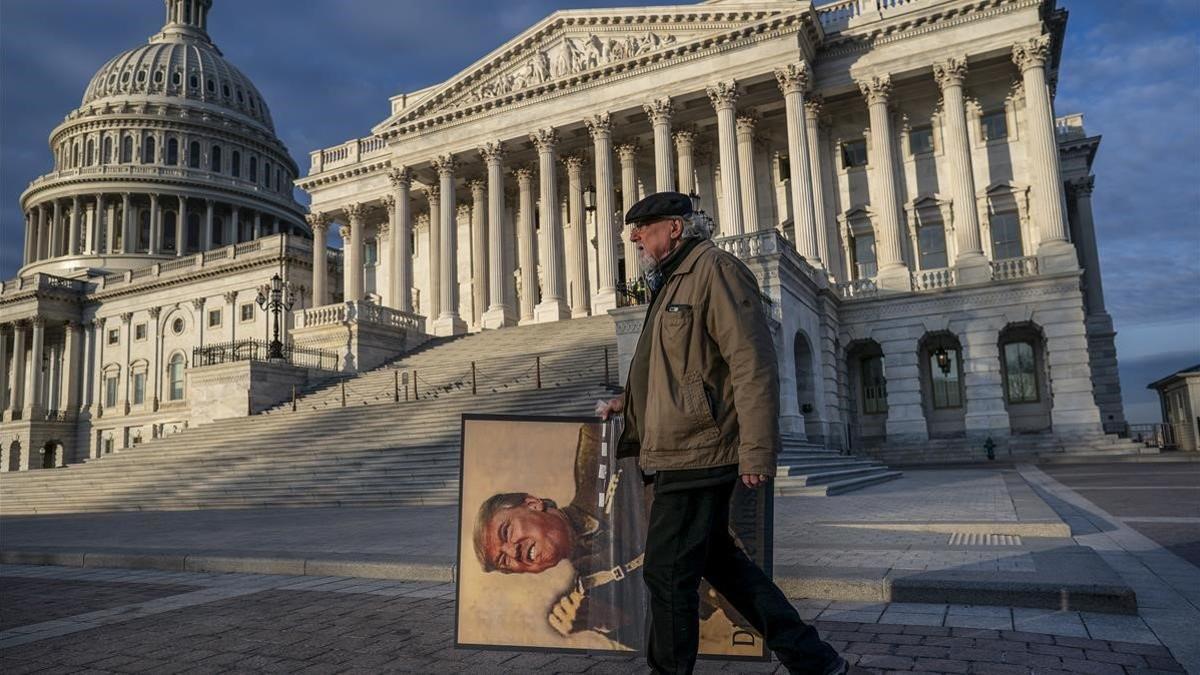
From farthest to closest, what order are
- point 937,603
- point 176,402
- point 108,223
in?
point 108,223 < point 176,402 < point 937,603

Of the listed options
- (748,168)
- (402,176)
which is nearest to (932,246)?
(748,168)

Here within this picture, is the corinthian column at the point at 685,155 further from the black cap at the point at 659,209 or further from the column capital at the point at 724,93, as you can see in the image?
the black cap at the point at 659,209

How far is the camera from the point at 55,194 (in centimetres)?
8550

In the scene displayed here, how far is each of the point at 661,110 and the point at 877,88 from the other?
9140 mm

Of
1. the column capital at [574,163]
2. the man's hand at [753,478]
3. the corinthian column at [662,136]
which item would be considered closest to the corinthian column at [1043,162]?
the corinthian column at [662,136]

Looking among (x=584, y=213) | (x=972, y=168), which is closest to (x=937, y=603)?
(x=972, y=168)

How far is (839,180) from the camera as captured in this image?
123 feet

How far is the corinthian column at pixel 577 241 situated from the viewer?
40250 mm

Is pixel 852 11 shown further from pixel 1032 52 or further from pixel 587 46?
pixel 587 46

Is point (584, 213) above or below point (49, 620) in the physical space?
above

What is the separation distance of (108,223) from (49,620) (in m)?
92.4

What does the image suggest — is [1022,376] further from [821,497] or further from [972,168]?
[821,497]

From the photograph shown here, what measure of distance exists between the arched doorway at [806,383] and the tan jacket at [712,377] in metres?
22.7

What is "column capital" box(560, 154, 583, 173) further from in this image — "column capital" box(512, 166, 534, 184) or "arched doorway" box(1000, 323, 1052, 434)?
"arched doorway" box(1000, 323, 1052, 434)
